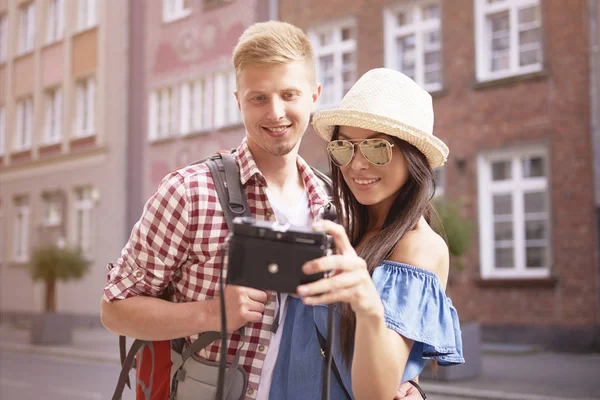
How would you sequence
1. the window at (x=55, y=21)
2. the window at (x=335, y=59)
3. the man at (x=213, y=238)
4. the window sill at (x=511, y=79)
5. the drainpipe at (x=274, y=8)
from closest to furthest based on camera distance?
the man at (x=213, y=238), the window at (x=55, y=21), the window sill at (x=511, y=79), the window at (x=335, y=59), the drainpipe at (x=274, y=8)

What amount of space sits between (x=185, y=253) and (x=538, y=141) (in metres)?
8.11

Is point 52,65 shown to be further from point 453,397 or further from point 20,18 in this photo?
point 453,397

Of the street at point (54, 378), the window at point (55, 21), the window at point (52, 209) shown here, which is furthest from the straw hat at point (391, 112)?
the window at point (52, 209)

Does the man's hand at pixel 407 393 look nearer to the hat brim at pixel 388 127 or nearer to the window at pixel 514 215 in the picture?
the hat brim at pixel 388 127

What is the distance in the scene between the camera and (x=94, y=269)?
909cm

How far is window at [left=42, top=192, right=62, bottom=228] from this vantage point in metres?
9.54

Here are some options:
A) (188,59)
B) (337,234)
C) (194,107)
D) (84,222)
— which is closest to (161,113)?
(194,107)

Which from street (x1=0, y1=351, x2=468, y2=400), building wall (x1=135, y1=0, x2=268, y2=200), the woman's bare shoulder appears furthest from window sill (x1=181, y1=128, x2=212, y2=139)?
the woman's bare shoulder

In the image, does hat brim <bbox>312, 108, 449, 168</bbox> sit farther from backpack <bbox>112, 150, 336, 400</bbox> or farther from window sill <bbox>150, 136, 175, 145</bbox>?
window sill <bbox>150, 136, 175, 145</bbox>

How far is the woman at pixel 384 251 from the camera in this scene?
48.4 inches

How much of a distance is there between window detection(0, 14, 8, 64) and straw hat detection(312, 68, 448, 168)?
288 inches

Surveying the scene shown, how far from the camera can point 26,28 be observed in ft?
26.3

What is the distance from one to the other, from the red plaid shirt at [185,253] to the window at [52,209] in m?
8.40

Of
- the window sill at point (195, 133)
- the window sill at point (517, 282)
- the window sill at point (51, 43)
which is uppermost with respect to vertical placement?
the window sill at point (51, 43)
